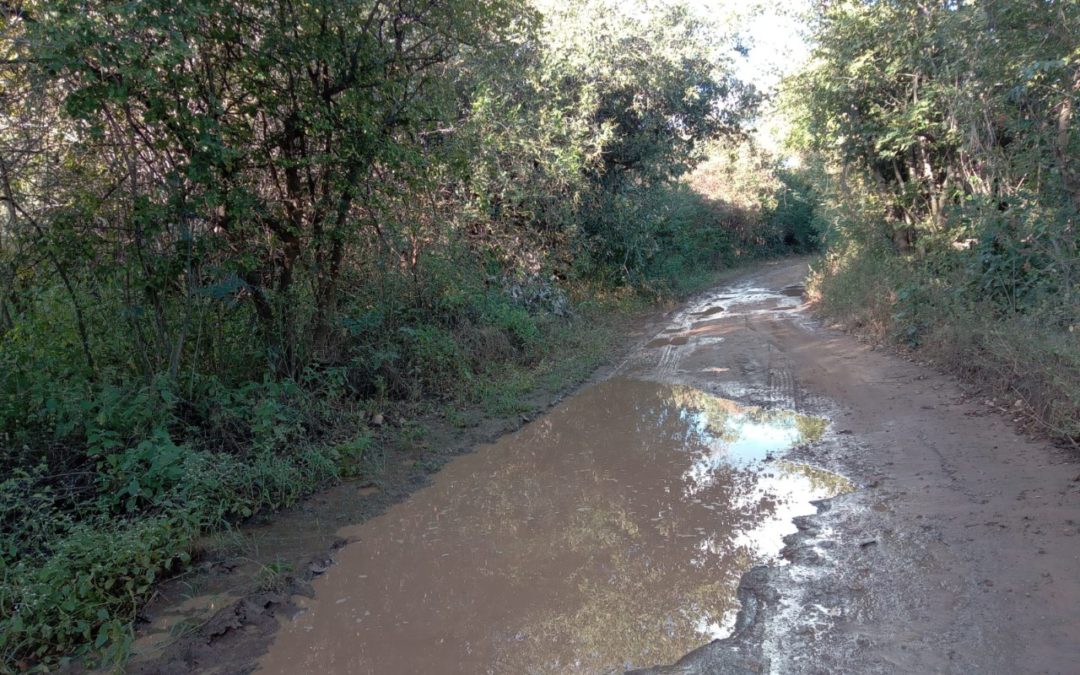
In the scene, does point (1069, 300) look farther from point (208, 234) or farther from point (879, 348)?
point (208, 234)

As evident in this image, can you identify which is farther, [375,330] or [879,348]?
[879,348]

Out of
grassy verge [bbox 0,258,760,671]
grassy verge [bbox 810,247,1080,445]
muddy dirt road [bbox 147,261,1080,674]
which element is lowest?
muddy dirt road [bbox 147,261,1080,674]

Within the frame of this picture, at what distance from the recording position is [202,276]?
20.9ft

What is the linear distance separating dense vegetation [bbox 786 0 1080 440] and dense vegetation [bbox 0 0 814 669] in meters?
5.69

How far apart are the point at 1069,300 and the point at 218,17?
876cm

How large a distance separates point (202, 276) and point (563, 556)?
425 centimetres

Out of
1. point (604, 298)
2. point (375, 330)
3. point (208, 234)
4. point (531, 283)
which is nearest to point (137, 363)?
point (208, 234)

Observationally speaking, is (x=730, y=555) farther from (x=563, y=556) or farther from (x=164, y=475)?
(x=164, y=475)

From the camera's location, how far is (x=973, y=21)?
29.7 ft

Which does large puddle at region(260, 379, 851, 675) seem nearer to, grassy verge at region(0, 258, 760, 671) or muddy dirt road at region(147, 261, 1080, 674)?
muddy dirt road at region(147, 261, 1080, 674)

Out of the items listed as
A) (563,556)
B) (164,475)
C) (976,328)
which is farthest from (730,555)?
(976,328)

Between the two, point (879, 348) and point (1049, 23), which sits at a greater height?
point (1049, 23)

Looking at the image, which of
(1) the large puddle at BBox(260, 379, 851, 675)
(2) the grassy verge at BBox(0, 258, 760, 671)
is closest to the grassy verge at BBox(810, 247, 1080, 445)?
(1) the large puddle at BBox(260, 379, 851, 675)

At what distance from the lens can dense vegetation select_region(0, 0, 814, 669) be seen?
4.75 m
